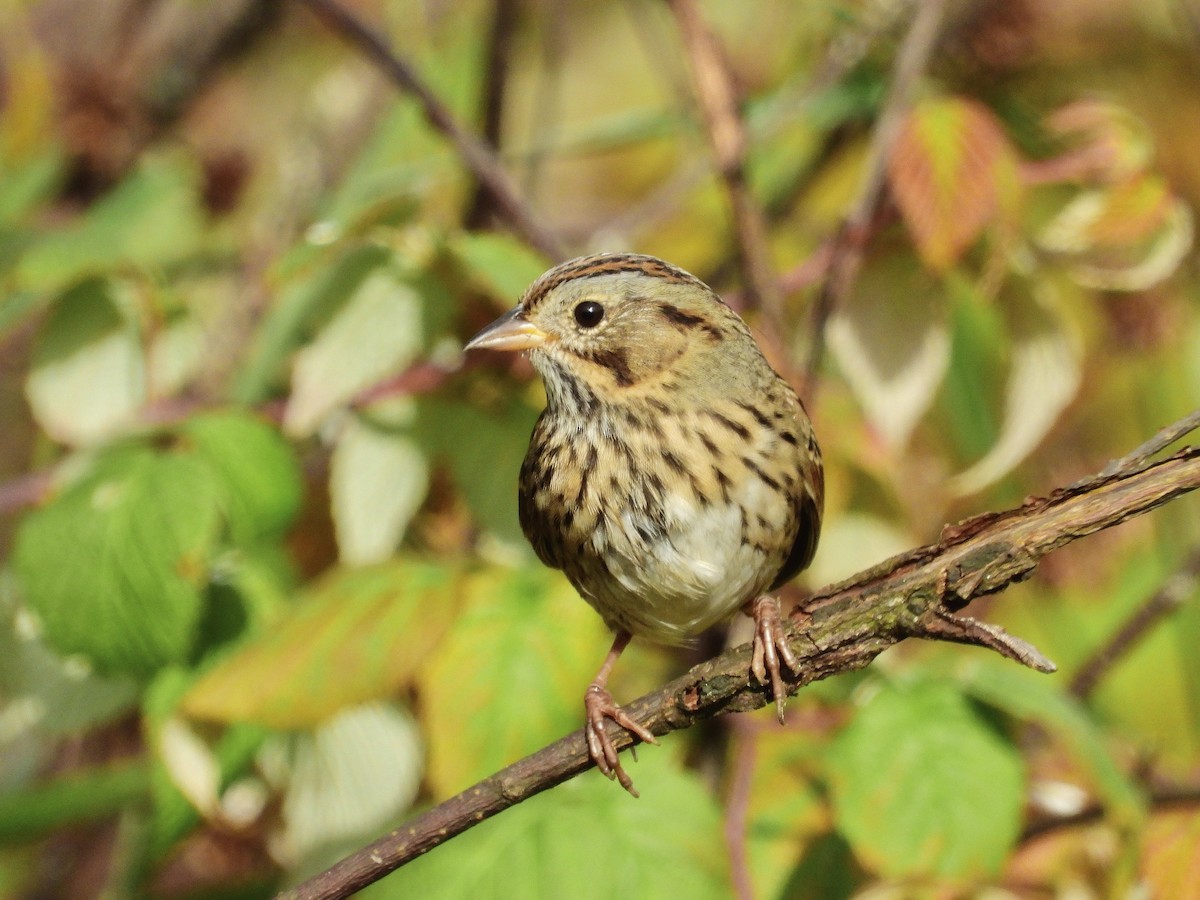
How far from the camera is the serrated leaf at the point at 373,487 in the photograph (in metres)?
2.57

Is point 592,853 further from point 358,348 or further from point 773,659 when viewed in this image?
point 358,348

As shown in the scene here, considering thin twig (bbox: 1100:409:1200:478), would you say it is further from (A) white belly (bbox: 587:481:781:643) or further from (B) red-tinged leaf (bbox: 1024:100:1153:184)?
(B) red-tinged leaf (bbox: 1024:100:1153:184)

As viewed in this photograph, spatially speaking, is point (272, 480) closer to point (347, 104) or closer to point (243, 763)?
point (243, 763)

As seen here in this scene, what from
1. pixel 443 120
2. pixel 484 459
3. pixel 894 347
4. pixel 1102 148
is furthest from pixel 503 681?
pixel 1102 148

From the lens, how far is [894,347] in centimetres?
271

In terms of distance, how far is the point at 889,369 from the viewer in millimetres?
2703

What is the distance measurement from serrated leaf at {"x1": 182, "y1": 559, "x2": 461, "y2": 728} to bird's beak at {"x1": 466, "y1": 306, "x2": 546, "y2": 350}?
16.7 inches

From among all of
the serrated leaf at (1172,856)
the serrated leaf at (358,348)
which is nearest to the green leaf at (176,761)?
the serrated leaf at (358,348)

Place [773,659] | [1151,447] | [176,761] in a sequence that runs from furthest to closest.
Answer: [176,761]
[773,659]
[1151,447]

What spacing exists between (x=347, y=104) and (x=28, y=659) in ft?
6.45

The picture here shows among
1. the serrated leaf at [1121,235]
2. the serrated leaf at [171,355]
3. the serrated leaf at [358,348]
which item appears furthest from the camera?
the serrated leaf at [171,355]

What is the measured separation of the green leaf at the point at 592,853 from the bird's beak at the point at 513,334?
0.72m

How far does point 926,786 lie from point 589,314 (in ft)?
2.98

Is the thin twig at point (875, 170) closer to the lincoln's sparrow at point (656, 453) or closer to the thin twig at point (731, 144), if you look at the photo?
the thin twig at point (731, 144)
